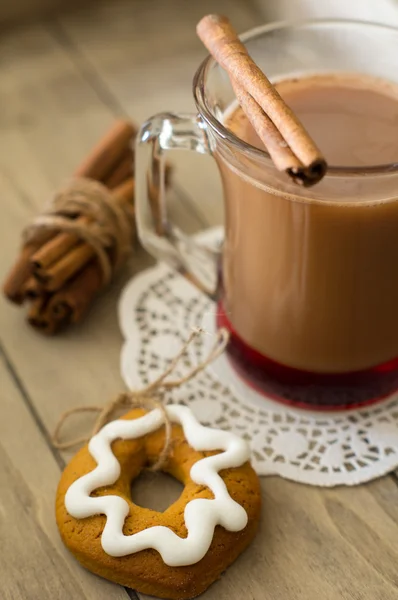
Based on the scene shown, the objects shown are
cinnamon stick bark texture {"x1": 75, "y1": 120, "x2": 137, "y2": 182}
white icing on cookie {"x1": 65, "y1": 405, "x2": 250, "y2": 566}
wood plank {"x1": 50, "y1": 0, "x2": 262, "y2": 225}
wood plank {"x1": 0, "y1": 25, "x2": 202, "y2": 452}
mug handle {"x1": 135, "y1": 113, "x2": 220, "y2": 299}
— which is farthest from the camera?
wood plank {"x1": 50, "y1": 0, "x2": 262, "y2": 225}

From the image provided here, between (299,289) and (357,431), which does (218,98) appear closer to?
(299,289)

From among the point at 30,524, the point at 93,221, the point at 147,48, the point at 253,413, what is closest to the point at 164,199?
the point at 93,221

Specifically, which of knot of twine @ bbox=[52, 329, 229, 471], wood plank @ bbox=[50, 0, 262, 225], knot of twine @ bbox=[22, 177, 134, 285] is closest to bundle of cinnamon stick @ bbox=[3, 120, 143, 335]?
knot of twine @ bbox=[22, 177, 134, 285]

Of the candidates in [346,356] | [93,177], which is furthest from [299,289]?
[93,177]

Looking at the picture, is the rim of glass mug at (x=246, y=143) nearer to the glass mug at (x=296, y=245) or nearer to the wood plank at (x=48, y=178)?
the glass mug at (x=296, y=245)

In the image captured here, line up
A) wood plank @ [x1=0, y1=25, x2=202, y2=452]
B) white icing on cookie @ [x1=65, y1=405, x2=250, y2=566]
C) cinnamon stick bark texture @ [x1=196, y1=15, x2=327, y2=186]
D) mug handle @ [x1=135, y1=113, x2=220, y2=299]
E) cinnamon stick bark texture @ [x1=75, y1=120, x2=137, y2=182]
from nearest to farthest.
Result: 1. cinnamon stick bark texture @ [x1=196, y1=15, x2=327, y2=186]
2. white icing on cookie @ [x1=65, y1=405, x2=250, y2=566]
3. mug handle @ [x1=135, y1=113, x2=220, y2=299]
4. wood plank @ [x1=0, y1=25, x2=202, y2=452]
5. cinnamon stick bark texture @ [x1=75, y1=120, x2=137, y2=182]

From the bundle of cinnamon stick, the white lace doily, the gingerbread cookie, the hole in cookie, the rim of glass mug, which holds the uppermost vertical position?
the rim of glass mug

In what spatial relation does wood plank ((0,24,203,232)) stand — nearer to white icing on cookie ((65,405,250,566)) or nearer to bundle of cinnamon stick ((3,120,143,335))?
bundle of cinnamon stick ((3,120,143,335))

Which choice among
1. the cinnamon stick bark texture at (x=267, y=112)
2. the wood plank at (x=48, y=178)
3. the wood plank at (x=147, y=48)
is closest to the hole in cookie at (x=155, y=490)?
the wood plank at (x=48, y=178)
